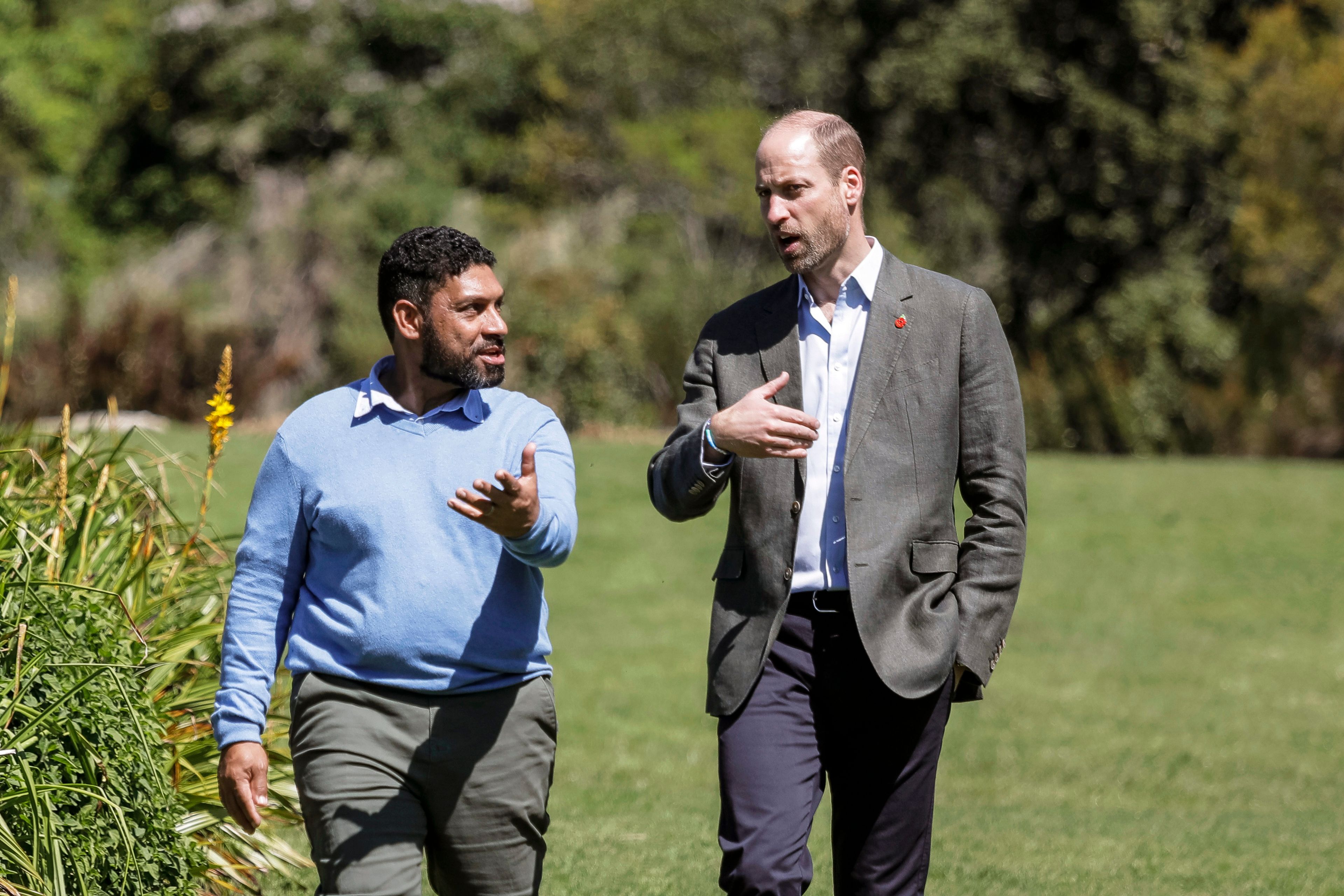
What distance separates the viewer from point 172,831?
13.4 ft

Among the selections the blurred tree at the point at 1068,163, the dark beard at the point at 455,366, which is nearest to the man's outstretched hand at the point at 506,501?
the dark beard at the point at 455,366

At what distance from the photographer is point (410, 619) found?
10.7 ft

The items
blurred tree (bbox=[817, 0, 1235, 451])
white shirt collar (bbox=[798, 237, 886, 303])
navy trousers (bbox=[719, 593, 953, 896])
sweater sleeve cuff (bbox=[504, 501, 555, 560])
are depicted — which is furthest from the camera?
blurred tree (bbox=[817, 0, 1235, 451])

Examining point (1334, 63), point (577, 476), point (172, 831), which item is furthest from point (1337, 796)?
point (1334, 63)

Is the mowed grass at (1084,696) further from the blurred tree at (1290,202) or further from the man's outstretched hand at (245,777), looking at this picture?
the blurred tree at (1290,202)

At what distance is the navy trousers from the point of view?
352 cm

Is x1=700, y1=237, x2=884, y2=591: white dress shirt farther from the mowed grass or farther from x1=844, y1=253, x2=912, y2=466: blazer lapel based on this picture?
the mowed grass

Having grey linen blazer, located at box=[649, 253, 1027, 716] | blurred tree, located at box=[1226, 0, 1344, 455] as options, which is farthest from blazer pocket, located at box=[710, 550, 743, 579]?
blurred tree, located at box=[1226, 0, 1344, 455]

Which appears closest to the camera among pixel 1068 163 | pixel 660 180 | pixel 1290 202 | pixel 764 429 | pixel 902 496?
pixel 764 429

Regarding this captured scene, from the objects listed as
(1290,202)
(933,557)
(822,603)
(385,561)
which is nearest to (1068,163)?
(1290,202)

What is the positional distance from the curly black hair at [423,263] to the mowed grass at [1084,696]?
9.78 ft

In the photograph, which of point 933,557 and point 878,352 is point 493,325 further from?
point 933,557

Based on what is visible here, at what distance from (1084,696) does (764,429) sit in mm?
8557

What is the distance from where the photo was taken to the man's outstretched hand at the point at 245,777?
3.22m
